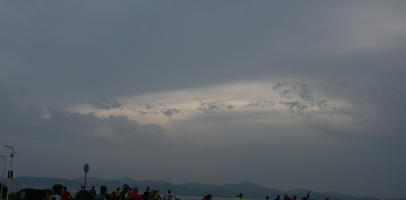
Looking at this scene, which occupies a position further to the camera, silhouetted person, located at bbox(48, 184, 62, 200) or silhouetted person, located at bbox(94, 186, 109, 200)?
silhouetted person, located at bbox(94, 186, 109, 200)

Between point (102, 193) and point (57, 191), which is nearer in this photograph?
point (57, 191)

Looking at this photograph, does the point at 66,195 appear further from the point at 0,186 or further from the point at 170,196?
the point at 0,186

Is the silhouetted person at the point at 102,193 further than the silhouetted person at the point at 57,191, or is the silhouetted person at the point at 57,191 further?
the silhouetted person at the point at 102,193

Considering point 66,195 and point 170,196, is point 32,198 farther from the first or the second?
point 66,195

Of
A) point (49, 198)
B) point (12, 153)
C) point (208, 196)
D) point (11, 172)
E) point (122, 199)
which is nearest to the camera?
point (49, 198)

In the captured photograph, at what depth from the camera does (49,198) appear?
13.4 metres

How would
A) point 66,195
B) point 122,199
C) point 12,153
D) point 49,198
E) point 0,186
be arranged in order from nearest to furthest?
point 49,198
point 66,195
point 122,199
point 12,153
point 0,186

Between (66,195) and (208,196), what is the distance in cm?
755

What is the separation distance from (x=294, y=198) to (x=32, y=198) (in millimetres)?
21225

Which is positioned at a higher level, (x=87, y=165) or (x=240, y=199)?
(x=87, y=165)

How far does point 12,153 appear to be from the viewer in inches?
1209

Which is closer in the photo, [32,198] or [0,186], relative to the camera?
[32,198]

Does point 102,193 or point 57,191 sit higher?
point 57,191

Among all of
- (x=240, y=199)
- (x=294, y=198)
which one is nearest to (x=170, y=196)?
(x=240, y=199)
